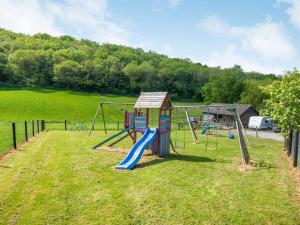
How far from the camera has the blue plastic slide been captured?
10.2m

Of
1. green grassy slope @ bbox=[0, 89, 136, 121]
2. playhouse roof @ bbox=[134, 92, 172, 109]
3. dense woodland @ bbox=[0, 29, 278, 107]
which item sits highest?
dense woodland @ bbox=[0, 29, 278, 107]

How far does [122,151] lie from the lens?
45.5ft

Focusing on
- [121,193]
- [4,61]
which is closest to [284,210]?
[121,193]

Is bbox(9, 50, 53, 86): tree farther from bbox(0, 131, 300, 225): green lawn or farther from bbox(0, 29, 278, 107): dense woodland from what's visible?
bbox(0, 131, 300, 225): green lawn

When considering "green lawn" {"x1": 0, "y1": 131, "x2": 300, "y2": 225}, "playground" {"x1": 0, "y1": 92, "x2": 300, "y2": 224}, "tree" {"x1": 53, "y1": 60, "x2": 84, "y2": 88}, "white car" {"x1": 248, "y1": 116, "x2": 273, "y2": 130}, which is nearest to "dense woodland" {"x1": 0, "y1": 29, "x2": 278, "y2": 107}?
"tree" {"x1": 53, "y1": 60, "x2": 84, "y2": 88}

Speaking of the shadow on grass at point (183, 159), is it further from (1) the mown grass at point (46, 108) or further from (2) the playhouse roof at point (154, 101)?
(1) the mown grass at point (46, 108)

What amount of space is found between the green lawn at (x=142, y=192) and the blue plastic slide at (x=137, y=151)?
0.39 m

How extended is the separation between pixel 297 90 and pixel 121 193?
289 inches

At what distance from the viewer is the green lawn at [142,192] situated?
19.1 ft

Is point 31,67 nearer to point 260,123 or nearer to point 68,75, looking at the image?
point 68,75

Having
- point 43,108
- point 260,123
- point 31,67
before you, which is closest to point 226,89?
point 260,123

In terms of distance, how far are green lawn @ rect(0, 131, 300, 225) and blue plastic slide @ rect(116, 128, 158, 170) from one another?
1.26 ft

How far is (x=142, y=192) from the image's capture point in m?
7.30

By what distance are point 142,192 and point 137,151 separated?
418 centimetres
